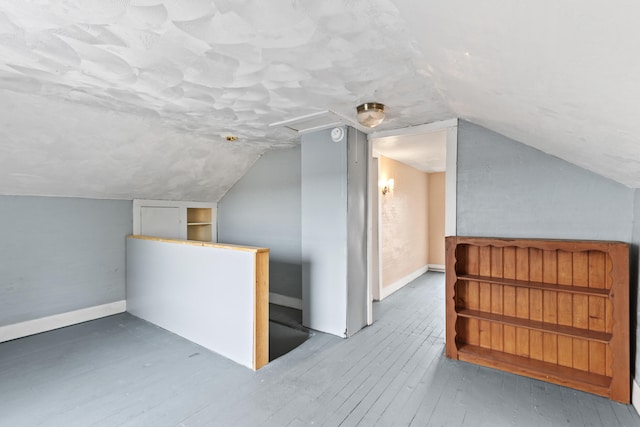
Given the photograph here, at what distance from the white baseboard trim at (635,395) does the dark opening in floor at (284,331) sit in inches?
95.7

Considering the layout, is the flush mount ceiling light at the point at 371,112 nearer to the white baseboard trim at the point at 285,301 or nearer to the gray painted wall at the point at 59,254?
the white baseboard trim at the point at 285,301

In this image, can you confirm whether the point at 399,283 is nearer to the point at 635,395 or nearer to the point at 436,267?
the point at 436,267

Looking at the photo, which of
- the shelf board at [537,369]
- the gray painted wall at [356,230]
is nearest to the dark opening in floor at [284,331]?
the gray painted wall at [356,230]

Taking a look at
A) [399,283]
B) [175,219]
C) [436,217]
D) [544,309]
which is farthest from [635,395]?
[175,219]

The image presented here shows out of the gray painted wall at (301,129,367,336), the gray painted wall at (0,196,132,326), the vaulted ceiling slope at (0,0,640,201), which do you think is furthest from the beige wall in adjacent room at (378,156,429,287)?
the gray painted wall at (0,196,132,326)

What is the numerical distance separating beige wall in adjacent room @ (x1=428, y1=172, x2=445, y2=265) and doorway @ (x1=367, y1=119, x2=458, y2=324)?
2.10 ft

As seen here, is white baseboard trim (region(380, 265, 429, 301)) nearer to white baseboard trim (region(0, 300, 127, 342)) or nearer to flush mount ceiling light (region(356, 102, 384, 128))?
flush mount ceiling light (region(356, 102, 384, 128))

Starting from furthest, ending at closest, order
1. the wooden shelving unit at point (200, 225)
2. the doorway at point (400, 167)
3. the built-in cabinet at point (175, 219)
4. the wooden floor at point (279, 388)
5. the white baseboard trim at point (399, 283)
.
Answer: the wooden shelving unit at point (200, 225) < the white baseboard trim at point (399, 283) < the built-in cabinet at point (175, 219) < the doorway at point (400, 167) < the wooden floor at point (279, 388)

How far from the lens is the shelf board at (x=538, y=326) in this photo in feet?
6.98

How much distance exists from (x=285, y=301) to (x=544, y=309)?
2.89m

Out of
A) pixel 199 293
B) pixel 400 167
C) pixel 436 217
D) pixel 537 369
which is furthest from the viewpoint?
pixel 436 217

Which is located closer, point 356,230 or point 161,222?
point 356,230

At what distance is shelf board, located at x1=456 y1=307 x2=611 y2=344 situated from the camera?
6.98 ft

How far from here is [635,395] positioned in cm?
196
